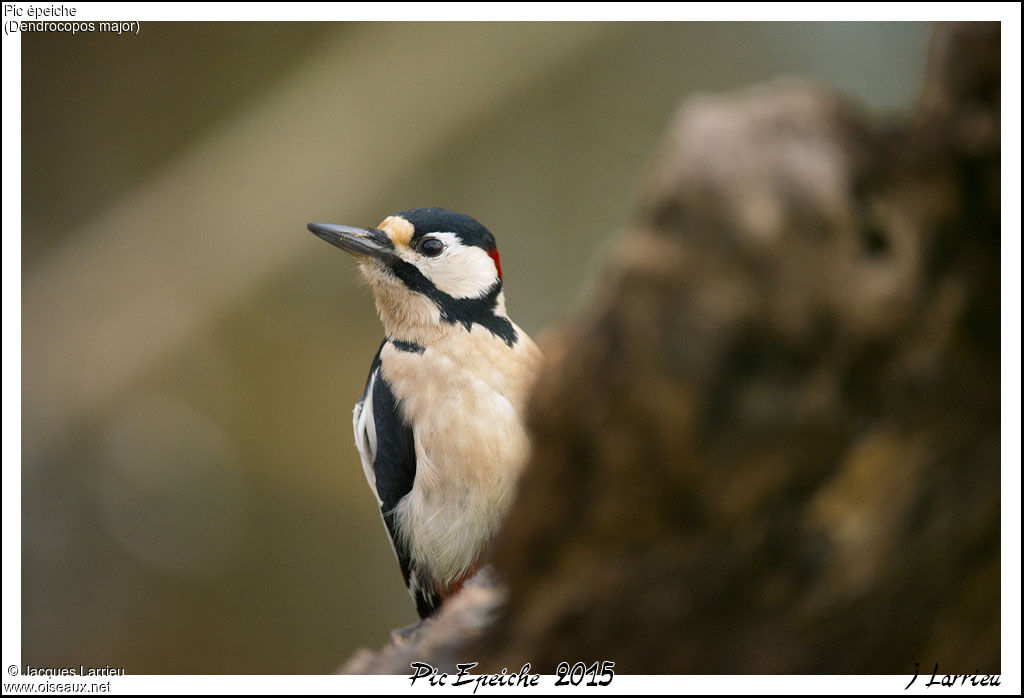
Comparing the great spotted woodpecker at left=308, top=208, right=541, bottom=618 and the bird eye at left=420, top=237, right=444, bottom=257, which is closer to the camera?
the great spotted woodpecker at left=308, top=208, right=541, bottom=618

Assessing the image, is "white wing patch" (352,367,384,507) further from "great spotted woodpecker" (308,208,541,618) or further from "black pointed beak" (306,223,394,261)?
"black pointed beak" (306,223,394,261)

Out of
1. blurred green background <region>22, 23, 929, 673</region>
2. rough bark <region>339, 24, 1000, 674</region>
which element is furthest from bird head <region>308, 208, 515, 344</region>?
rough bark <region>339, 24, 1000, 674</region>

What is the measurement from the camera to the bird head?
7.48 feet

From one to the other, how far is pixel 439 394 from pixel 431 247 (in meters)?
0.43

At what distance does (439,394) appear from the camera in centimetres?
212

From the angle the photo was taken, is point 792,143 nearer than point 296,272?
Yes

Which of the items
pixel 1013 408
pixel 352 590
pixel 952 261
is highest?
pixel 952 261

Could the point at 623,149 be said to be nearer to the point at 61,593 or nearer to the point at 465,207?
the point at 465,207

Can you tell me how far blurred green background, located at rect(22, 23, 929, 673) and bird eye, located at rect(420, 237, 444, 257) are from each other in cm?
24

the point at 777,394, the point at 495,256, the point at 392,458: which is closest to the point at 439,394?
the point at 392,458

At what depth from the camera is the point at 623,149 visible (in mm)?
2877

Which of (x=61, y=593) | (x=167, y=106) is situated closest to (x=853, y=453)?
(x=167, y=106)

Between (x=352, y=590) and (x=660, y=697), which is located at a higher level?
(x=660, y=697)

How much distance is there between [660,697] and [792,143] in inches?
36.4
